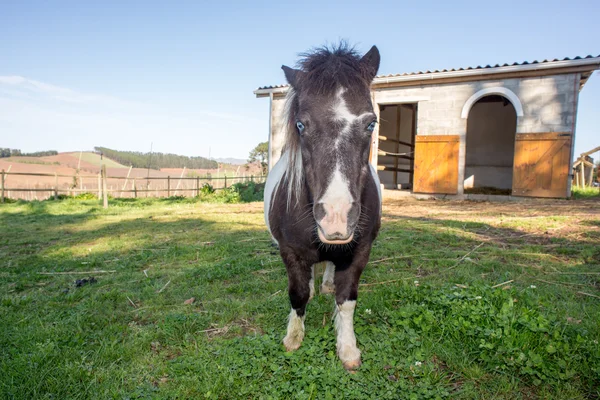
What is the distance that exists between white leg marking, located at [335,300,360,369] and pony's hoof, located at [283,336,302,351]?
11.0 inches

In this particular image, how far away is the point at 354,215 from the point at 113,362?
1788 mm

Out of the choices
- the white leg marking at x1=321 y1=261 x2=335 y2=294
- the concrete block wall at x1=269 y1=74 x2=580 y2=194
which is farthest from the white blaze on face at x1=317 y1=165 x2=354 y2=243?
the concrete block wall at x1=269 y1=74 x2=580 y2=194

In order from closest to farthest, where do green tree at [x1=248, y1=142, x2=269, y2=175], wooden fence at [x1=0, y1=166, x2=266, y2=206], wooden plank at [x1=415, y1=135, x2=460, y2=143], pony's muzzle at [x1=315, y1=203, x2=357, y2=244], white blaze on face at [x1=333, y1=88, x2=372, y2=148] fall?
1. pony's muzzle at [x1=315, y1=203, x2=357, y2=244]
2. white blaze on face at [x1=333, y1=88, x2=372, y2=148]
3. wooden plank at [x1=415, y1=135, x2=460, y2=143]
4. wooden fence at [x1=0, y1=166, x2=266, y2=206]
5. green tree at [x1=248, y1=142, x2=269, y2=175]

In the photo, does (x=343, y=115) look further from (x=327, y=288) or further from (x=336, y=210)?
(x=327, y=288)

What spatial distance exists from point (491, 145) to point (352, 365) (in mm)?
16720

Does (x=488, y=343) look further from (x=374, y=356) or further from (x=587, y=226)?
(x=587, y=226)

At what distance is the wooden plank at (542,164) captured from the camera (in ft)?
32.2

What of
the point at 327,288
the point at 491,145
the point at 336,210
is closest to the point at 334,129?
the point at 336,210

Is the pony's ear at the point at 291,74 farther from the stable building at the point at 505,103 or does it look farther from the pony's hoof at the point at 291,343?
the stable building at the point at 505,103

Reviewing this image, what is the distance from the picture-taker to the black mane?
1925 millimetres

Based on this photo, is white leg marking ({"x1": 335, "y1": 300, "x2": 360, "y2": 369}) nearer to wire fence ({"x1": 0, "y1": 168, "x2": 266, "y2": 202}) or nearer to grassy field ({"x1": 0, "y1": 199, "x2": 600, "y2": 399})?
grassy field ({"x1": 0, "y1": 199, "x2": 600, "y2": 399})

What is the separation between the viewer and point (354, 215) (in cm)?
168

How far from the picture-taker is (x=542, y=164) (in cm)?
1007

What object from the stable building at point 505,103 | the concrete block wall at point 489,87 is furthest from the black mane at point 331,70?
the concrete block wall at point 489,87
